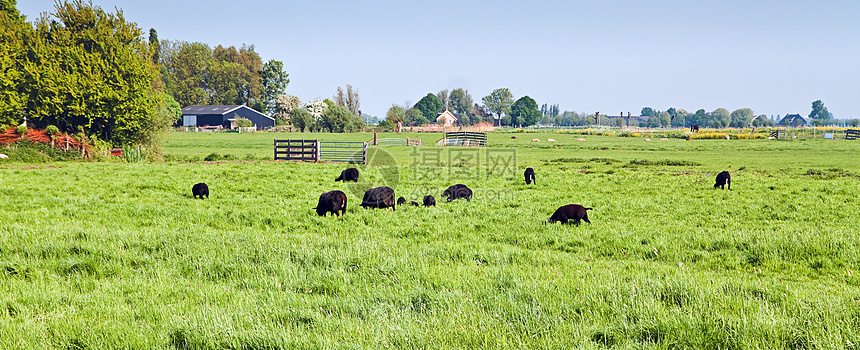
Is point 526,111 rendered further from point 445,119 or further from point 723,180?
point 723,180

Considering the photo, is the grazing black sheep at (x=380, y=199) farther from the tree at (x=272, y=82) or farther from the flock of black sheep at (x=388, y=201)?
the tree at (x=272, y=82)

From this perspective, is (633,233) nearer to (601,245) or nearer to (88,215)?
(601,245)

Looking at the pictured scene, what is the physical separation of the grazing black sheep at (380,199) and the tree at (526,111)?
472ft

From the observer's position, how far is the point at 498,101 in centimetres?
16375

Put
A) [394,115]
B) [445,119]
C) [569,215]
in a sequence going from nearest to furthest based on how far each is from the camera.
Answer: [569,215], [394,115], [445,119]


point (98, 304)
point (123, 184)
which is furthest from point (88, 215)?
point (98, 304)

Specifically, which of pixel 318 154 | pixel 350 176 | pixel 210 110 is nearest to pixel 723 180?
pixel 350 176

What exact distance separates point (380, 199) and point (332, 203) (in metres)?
1.37

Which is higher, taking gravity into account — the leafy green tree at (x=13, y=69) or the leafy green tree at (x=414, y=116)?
the leafy green tree at (x=414, y=116)

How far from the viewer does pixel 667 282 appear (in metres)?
5.17

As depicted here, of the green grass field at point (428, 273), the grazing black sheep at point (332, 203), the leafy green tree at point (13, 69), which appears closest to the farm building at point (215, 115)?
the leafy green tree at point (13, 69)

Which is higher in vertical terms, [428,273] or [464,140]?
[464,140]

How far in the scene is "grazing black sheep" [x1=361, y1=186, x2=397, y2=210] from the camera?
1169cm

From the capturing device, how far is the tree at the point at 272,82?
4550 inches
